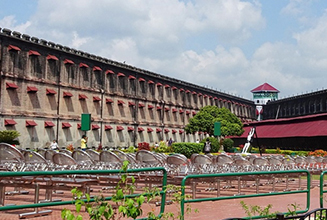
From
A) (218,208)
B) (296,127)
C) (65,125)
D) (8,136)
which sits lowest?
(218,208)

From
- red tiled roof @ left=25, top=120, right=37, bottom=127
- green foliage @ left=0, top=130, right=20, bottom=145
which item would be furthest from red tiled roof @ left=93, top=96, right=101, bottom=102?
green foliage @ left=0, top=130, right=20, bottom=145

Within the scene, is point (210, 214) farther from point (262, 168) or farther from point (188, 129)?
point (188, 129)

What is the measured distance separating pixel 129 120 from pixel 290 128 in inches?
574

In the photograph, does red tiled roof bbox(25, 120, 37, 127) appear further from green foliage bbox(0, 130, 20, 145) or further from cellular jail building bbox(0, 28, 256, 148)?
green foliage bbox(0, 130, 20, 145)

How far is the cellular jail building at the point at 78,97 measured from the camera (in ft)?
100

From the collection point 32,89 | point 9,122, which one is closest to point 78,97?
point 32,89

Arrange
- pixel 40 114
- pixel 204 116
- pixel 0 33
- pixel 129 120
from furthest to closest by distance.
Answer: pixel 204 116 → pixel 129 120 → pixel 40 114 → pixel 0 33

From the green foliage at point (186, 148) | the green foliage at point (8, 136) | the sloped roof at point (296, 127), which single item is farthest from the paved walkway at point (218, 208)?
the sloped roof at point (296, 127)

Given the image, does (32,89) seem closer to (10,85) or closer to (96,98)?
(10,85)

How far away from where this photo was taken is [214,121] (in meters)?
45.3

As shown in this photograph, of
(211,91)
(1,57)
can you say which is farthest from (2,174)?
(211,91)

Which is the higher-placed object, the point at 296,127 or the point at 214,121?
the point at 214,121

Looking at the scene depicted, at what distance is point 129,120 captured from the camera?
4353cm

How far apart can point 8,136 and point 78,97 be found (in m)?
9.24
